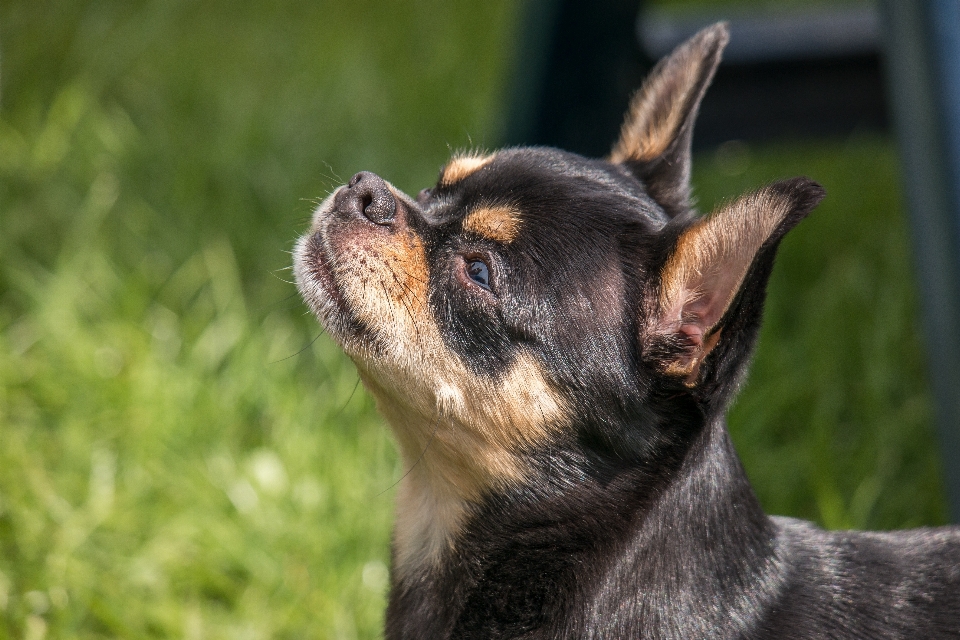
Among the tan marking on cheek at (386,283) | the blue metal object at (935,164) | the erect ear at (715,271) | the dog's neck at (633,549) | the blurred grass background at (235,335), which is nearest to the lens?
the erect ear at (715,271)

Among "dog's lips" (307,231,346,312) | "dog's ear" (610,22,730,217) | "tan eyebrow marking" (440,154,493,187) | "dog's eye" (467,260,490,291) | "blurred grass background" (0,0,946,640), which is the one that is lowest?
"blurred grass background" (0,0,946,640)

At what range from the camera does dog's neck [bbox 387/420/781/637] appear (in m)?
2.54

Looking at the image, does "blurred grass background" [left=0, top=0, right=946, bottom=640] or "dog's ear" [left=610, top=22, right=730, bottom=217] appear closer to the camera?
"dog's ear" [left=610, top=22, right=730, bottom=217]

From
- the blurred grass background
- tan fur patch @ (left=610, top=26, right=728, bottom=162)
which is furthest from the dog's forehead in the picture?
the blurred grass background

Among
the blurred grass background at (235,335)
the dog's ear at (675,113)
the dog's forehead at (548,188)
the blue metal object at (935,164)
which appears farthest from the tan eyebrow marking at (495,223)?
the blue metal object at (935,164)

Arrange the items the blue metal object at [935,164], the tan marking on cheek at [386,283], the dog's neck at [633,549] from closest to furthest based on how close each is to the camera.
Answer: the dog's neck at [633,549]
the tan marking on cheek at [386,283]
the blue metal object at [935,164]

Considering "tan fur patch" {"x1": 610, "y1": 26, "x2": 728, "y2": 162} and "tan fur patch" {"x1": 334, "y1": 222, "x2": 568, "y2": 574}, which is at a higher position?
"tan fur patch" {"x1": 610, "y1": 26, "x2": 728, "y2": 162}

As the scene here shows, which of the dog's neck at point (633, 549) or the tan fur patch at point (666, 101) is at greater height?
the tan fur patch at point (666, 101)

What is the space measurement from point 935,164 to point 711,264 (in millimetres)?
1360

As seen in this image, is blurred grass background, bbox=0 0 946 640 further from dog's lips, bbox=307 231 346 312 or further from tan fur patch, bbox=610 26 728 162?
dog's lips, bbox=307 231 346 312

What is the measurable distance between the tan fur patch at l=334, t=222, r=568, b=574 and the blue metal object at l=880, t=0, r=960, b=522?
60.7 inches

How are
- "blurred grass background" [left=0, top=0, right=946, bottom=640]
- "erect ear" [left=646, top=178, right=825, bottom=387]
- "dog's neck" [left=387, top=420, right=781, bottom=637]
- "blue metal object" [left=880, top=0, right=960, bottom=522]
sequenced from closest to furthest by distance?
"erect ear" [left=646, top=178, right=825, bottom=387]
"dog's neck" [left=387, top=420, right=781, bottom=637]
"blue metal object" [left=880, top=0, right=960, bottom=522]
"blurred grass background" [left=0, top=0, right=946, bottom=640]

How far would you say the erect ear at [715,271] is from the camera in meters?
2.12

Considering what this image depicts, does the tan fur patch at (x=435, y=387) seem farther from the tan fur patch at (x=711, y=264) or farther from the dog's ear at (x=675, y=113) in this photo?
the dog's ear at (x=675, y=113)
